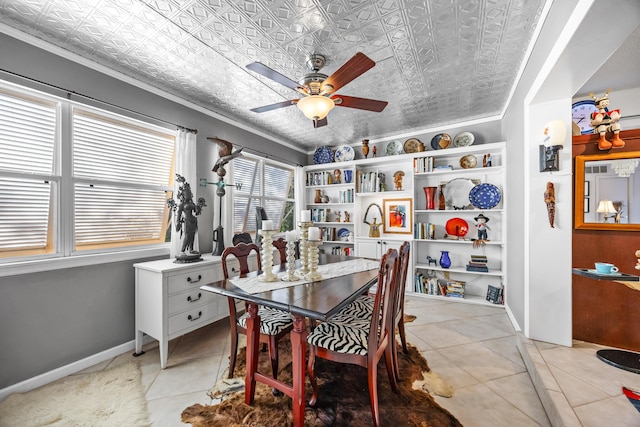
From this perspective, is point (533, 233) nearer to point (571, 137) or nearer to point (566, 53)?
point (571, 137)

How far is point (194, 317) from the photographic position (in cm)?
239

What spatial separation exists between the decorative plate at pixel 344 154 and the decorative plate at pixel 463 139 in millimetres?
1645

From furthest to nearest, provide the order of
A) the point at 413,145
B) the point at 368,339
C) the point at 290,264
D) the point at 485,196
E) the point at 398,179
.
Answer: the point at 398,179 < the point at 413,145 < the point at 485,196 < the point at 290,264 < the point at 368,339

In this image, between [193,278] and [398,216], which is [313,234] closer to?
[193,278]

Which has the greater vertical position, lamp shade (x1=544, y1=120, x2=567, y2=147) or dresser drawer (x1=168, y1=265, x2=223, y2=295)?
lamp shade (x1=544, y1=120, x2=567, y2=147)

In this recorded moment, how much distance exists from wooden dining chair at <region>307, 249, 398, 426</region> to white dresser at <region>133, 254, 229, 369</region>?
1.30m

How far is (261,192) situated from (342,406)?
3154mm

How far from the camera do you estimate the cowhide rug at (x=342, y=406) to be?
1553 millimetres

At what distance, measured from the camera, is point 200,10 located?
1.69 meters

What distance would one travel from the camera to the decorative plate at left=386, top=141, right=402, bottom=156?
4.26 m

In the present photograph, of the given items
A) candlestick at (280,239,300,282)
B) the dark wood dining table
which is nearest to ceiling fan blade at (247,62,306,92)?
candlestick at (280,239,300,282)

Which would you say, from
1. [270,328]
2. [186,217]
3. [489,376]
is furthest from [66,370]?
[489,376]

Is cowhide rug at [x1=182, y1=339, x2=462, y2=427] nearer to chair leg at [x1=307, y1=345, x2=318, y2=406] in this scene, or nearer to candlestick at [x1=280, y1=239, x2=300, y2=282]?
chair leg at [x1=307, y1=345, x2=318, y2=406]

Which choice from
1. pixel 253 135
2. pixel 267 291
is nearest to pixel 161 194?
pixel 253 135
